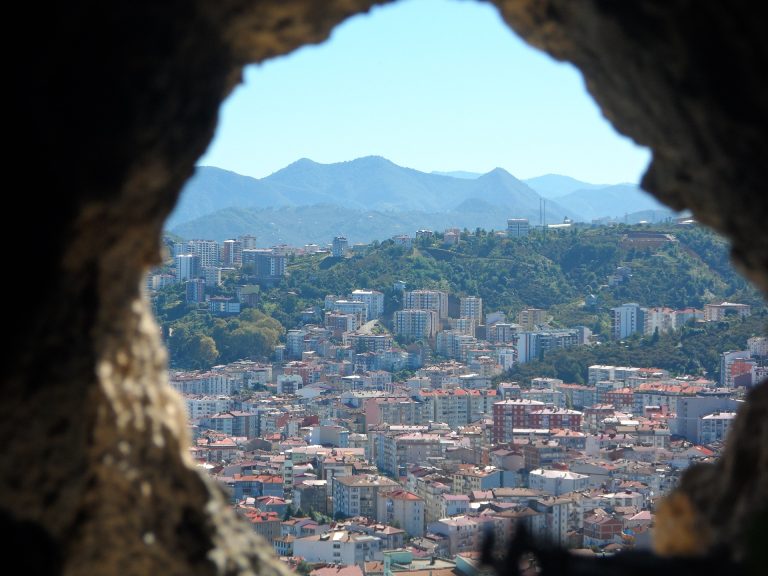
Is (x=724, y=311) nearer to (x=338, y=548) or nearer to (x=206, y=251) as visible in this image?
(x=338, y=548)

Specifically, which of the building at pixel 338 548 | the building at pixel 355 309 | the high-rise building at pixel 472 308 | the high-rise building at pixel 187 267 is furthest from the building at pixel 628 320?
the building at pixel 338 548

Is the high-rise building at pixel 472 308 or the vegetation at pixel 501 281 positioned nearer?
the vegetation at pixel 501 281

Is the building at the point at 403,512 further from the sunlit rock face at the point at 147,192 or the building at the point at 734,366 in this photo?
the sunlit rock face at the point at 147,192

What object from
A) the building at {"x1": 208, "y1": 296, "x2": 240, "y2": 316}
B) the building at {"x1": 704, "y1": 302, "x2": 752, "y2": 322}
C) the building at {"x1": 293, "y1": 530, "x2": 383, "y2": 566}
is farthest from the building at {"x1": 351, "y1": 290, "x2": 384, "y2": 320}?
the building at {"x1": 293, "y1": 530, "x2": 383, "y2": 566}

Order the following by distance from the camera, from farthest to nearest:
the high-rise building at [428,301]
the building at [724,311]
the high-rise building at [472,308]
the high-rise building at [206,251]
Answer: the high-rise building at [206,251], the high-rise building at [472,308], the high-rise building at [428,301], the building at [724,311]

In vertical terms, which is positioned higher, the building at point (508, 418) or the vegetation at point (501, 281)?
the vegetation at point (501, 281)

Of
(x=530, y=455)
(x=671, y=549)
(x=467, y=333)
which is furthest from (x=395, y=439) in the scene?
(x=671, y=549)

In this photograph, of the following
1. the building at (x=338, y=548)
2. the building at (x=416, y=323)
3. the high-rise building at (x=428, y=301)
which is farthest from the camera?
the high-rise building at (x=428, y=301)
